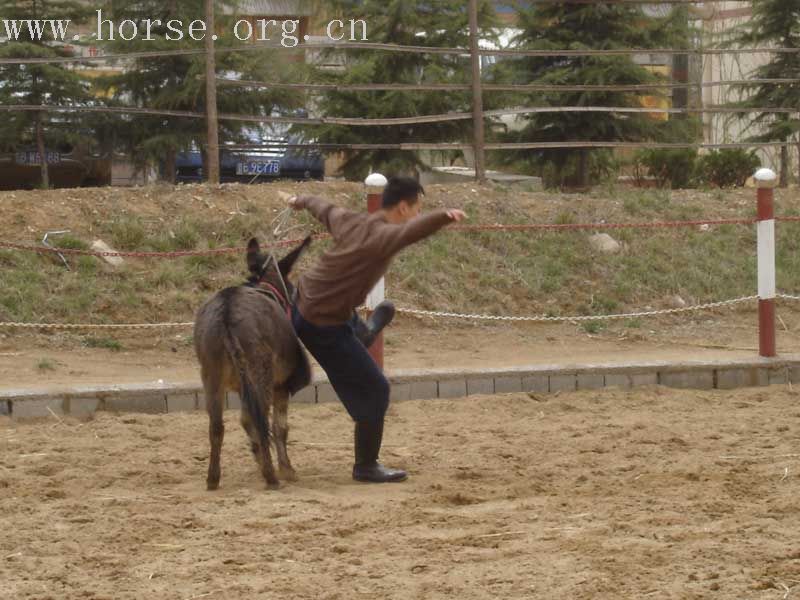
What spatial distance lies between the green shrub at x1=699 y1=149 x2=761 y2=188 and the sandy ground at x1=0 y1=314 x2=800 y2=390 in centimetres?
505

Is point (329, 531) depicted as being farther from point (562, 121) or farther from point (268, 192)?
point (562, 121)

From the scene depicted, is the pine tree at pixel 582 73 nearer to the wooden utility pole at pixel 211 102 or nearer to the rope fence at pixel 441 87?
the rope fence at pixel 441 87

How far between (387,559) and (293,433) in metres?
3.07

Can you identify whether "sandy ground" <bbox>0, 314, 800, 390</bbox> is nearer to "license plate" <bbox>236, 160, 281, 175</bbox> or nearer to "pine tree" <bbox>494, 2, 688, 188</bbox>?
"pine tree" <bbox>494, 2, 688, 188</bbox>

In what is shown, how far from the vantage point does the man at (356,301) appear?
6344 mm

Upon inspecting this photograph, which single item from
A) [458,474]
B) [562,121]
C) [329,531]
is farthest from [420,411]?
[562,121]

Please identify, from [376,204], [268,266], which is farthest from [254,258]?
[376,204]

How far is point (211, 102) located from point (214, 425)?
23.2 feet

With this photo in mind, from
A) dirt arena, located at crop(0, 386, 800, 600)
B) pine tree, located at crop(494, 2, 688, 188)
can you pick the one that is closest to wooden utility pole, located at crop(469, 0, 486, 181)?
pine tree, located at crop(494, 2, 688, 188)

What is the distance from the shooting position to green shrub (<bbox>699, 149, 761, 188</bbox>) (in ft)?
56.0

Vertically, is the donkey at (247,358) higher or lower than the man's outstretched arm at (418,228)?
lower

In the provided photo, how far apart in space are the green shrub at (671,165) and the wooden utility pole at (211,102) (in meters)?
6.38

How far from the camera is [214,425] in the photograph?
258 inches

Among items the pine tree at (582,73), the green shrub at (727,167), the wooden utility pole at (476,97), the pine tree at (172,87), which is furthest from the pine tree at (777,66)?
the pine tree at (172,87)
